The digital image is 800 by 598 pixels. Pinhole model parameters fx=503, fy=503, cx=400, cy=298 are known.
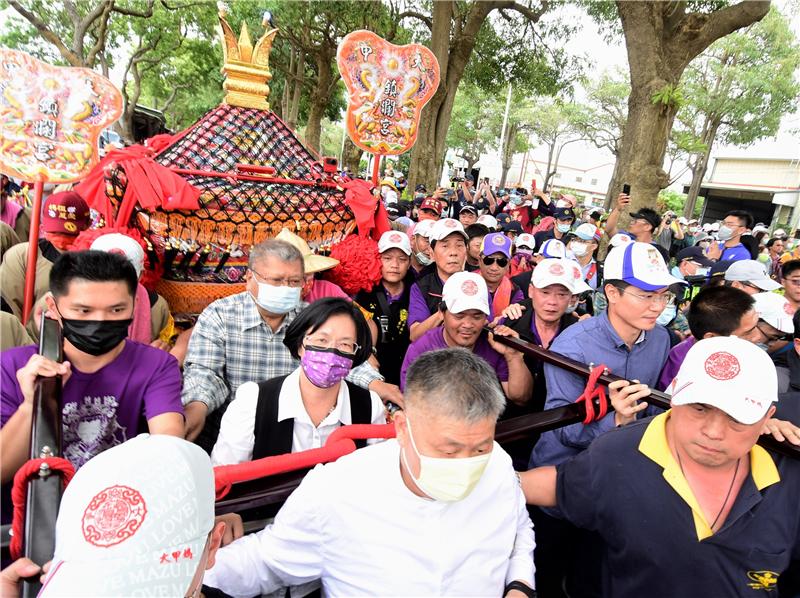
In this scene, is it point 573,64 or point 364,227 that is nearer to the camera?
point 364,227

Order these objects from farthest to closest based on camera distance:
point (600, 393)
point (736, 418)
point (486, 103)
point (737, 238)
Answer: point (486, 103) < point (737, 238) < point (600, 393) < point (736, 418)

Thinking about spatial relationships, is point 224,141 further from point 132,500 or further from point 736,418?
point 736,418

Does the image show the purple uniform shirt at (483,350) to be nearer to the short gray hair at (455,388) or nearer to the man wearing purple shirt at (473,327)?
the man wearing purple shirt at (473,327)

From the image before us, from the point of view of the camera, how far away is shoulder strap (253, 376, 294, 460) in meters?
1.80

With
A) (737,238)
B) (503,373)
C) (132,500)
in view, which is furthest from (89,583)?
(737,238)

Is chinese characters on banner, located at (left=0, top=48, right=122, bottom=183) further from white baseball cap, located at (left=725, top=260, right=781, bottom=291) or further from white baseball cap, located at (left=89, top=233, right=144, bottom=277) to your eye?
white baseball cap, located at (left=725, top=260, right=781, bottom=291)

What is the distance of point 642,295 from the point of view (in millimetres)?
2332

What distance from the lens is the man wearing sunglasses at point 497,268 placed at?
3682 millimetres

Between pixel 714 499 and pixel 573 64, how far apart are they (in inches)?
543

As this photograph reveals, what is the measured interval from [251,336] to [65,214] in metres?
1.57

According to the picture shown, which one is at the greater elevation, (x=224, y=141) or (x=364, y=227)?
(x=224, y=141)

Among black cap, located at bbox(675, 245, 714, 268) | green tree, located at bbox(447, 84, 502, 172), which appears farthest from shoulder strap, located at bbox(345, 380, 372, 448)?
green tree, located at bbox(447, 84, 502, 172)

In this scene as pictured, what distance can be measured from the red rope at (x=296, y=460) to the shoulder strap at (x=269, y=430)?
0.23 meters

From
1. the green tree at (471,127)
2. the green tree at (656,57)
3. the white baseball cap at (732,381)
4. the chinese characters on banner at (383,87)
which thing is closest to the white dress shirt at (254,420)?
the white baseball cap at (732,381)
